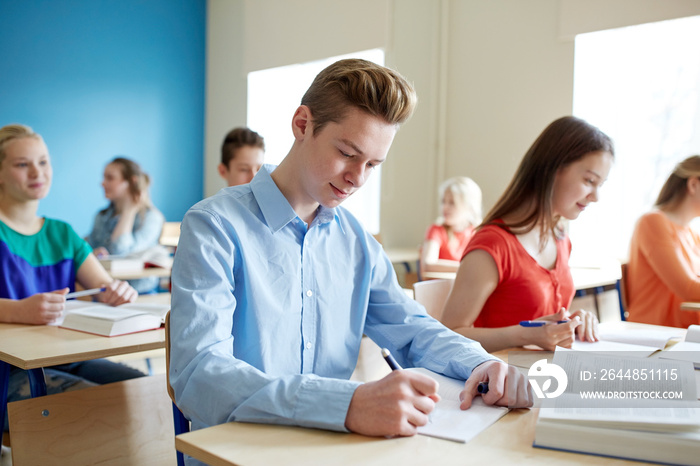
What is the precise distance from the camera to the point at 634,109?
173 inches

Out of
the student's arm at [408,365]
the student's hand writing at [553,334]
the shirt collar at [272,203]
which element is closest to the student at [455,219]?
the student's hand writing at [553,334]

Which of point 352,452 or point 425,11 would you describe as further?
point 425,11

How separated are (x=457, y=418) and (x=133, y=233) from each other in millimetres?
3946

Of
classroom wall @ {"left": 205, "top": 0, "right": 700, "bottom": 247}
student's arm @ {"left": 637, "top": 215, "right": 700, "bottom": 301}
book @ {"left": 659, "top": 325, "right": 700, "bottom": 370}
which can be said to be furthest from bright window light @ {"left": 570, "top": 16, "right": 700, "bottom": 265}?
book @ {"left": 659, "top": 325, "right": 700, "bottom": 370}

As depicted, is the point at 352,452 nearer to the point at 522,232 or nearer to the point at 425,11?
the point at 522,232

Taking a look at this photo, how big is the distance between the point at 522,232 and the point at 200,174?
6.27m

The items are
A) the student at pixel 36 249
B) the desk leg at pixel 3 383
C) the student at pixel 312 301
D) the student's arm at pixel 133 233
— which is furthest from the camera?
the student's arm at pixel 133 233

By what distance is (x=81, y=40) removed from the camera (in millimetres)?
6668

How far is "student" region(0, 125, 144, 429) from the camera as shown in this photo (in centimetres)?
215

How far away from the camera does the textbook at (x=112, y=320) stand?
1.86 meters

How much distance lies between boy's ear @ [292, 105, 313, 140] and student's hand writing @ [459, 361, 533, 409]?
1.87ft

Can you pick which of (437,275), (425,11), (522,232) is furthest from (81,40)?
(522,232)

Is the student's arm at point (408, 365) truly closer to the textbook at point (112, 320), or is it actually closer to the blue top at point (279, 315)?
the blue top at point (279, 315)

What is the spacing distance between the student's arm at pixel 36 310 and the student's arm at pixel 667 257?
2318 millimetres
